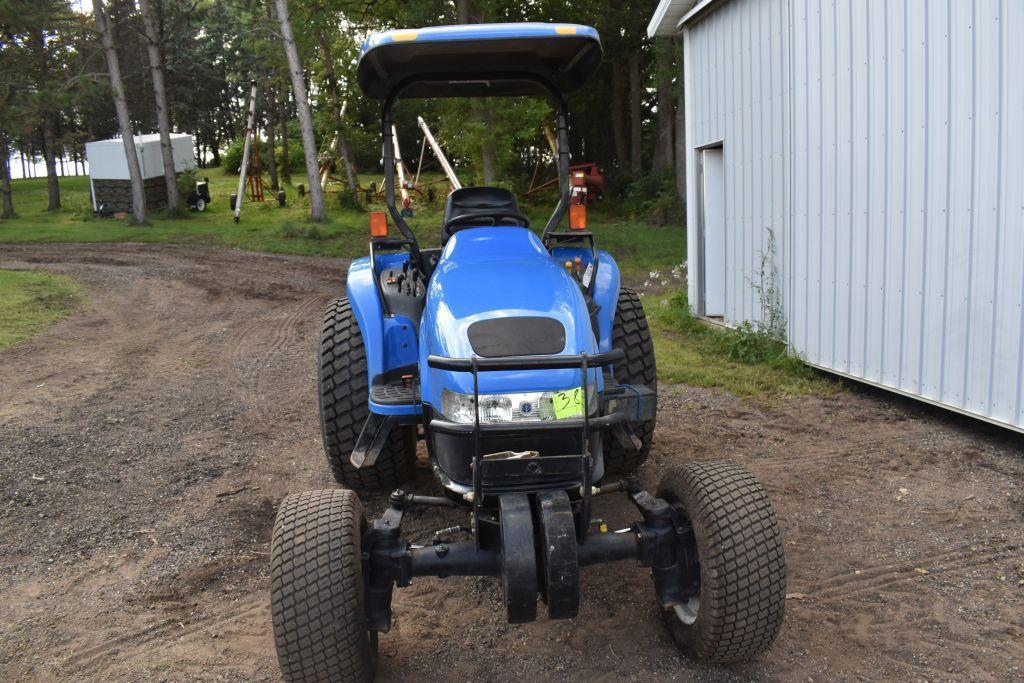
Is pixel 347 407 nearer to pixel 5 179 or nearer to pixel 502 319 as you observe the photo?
pixel 502 319

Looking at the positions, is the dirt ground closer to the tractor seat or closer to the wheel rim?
the wheel rim

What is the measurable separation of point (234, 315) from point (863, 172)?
769 centimetres

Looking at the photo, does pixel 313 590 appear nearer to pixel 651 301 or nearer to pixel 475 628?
pixel 475 628

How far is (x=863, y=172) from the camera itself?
21.5 ft

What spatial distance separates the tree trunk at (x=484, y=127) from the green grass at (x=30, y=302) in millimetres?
8359

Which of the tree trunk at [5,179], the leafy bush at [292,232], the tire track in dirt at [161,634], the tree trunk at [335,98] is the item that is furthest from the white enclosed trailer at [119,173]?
the tire track in dirt at [161,634]

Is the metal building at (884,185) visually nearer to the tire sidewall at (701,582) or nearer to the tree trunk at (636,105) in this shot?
the tire sidewall at (701,582)

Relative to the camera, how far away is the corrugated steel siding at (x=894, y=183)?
5312 millimetres

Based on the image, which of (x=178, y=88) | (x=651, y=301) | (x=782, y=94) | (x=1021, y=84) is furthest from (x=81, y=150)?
(x=1021, y=84)

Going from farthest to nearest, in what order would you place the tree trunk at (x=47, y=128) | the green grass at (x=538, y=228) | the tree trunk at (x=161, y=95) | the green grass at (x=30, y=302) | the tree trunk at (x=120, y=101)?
the tree trunk at (x=47, y=128) < the tree trunk at (x=161, y=95) < the tree trunk at (x=120, y=101) < the green grass at (x=30, y=302) < the green grass at (x=538, y=228)

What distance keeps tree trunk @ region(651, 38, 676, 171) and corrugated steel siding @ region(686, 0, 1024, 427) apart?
1170 centimetres

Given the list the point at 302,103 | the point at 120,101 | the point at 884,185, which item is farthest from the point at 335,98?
the point at 884,185

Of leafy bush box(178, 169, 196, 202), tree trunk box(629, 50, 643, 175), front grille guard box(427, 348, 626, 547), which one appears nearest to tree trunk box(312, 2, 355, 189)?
leafy bush box(178, 169, 196, 202)

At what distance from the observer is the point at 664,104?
70.6ft
